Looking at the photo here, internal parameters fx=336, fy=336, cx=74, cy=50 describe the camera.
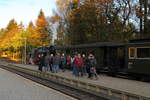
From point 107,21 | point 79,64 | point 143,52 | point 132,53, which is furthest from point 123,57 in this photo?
point 107,21

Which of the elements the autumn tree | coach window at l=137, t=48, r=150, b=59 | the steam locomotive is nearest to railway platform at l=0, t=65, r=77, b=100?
the steam locomotive

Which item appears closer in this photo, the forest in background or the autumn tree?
the forest in background

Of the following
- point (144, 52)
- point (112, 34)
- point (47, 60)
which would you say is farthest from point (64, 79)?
point (112, 34)

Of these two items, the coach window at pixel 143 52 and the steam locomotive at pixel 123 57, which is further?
the steam locomotive at pixel 123 57

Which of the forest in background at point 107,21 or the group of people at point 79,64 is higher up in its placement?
the forest in background at point 107,21

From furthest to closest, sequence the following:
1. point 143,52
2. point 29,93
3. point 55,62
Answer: point 55,62 → point 143,52 → point 29,93

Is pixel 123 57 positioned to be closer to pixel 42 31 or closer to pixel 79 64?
pixel 79 64

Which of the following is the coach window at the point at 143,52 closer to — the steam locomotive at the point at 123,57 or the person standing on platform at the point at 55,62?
the steam locomotive at the point at 123,57

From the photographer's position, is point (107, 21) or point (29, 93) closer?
point (29, 93)

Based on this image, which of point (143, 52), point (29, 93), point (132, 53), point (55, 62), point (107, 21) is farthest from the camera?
point (107, 21)

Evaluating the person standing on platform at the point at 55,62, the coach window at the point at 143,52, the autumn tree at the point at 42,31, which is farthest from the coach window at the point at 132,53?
the autumn tree at the point at 42,31

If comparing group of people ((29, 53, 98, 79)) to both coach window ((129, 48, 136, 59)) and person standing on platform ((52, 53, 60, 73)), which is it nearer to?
person standing on platform ((52, 53, 60, 73))

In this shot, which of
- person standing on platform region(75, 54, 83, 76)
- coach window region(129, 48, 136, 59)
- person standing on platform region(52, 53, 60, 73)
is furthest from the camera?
person standing on platform region(52, 53, 60, 73)

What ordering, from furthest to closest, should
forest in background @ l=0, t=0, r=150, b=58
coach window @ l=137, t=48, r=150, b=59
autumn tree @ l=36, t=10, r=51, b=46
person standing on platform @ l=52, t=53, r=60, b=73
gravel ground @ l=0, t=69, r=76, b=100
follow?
autumn tree @ l=36, t=10, r=51, b=46
forest in background @ l=0, t=0, r=150, b=58
person standing on platform @ l=52, t=53, r=60, b=73
coach window @ l=137, t=48, r=150, b=59
gravel ground @ l=0, t=69, r=76, b=100
